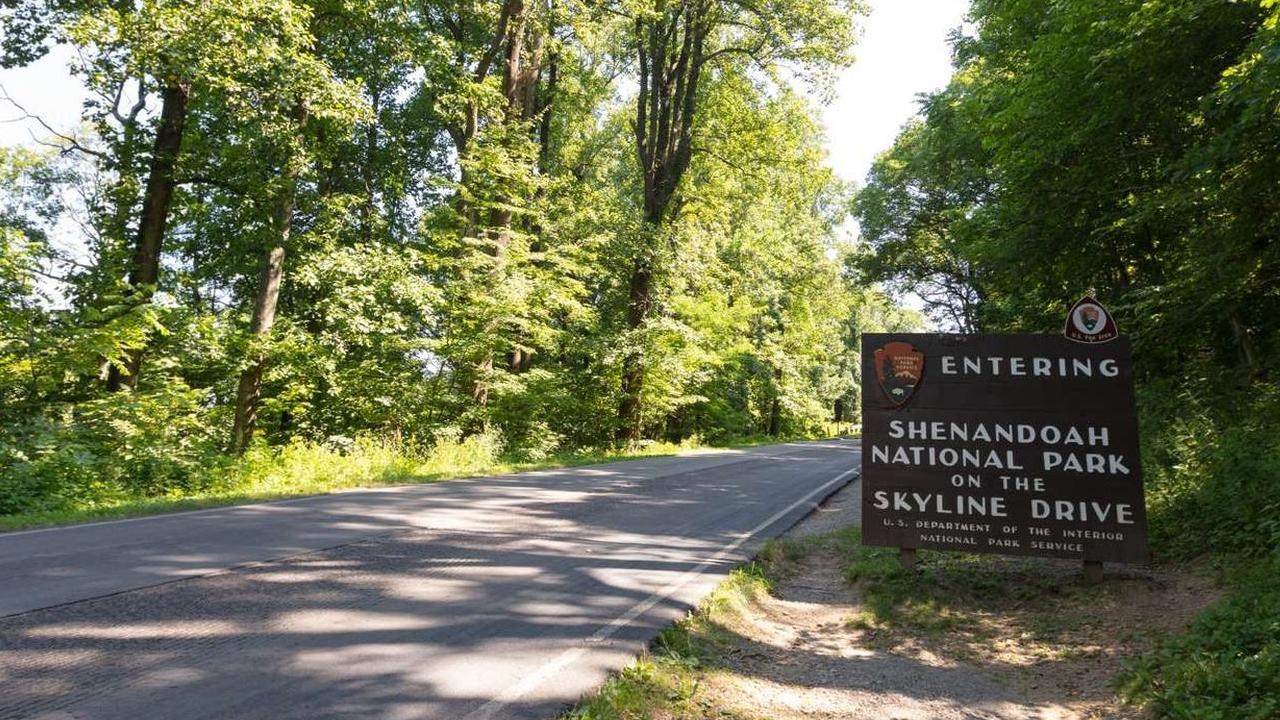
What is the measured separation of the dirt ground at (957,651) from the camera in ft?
13.0

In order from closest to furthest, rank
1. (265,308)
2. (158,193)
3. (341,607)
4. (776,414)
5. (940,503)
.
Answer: (341,607), (940,503), (158,193), (265,308), (776,414)

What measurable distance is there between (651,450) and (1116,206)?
16.9m

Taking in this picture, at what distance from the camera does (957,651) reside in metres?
4.99

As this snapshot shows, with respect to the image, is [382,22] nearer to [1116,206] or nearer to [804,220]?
[1116,206]

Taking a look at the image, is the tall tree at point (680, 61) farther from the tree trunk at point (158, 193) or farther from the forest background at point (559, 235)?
the tree trunk at point (158, 193)

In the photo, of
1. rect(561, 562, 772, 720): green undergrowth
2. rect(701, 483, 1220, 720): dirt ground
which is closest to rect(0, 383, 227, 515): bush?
rect(561, 562, 772, 720): green undergrowth

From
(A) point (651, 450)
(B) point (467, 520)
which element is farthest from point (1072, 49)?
(A) point (651, 450)

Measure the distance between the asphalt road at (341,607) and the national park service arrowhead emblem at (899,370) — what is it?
7.49 ft

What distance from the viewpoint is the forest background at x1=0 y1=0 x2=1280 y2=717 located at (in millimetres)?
7168

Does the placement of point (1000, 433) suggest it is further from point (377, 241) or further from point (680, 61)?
point (680, 61)

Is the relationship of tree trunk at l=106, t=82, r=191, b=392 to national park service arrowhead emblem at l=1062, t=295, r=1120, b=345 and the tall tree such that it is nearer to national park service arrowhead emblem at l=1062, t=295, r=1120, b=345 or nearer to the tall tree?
the tall tree

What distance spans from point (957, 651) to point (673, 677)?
247 cm

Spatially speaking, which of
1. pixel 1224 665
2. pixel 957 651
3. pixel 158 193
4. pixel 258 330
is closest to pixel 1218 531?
pixel 1224 665

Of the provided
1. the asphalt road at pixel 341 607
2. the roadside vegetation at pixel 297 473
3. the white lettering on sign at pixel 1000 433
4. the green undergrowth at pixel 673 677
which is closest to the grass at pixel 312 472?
the roadside vegetation at pixel 297 473
